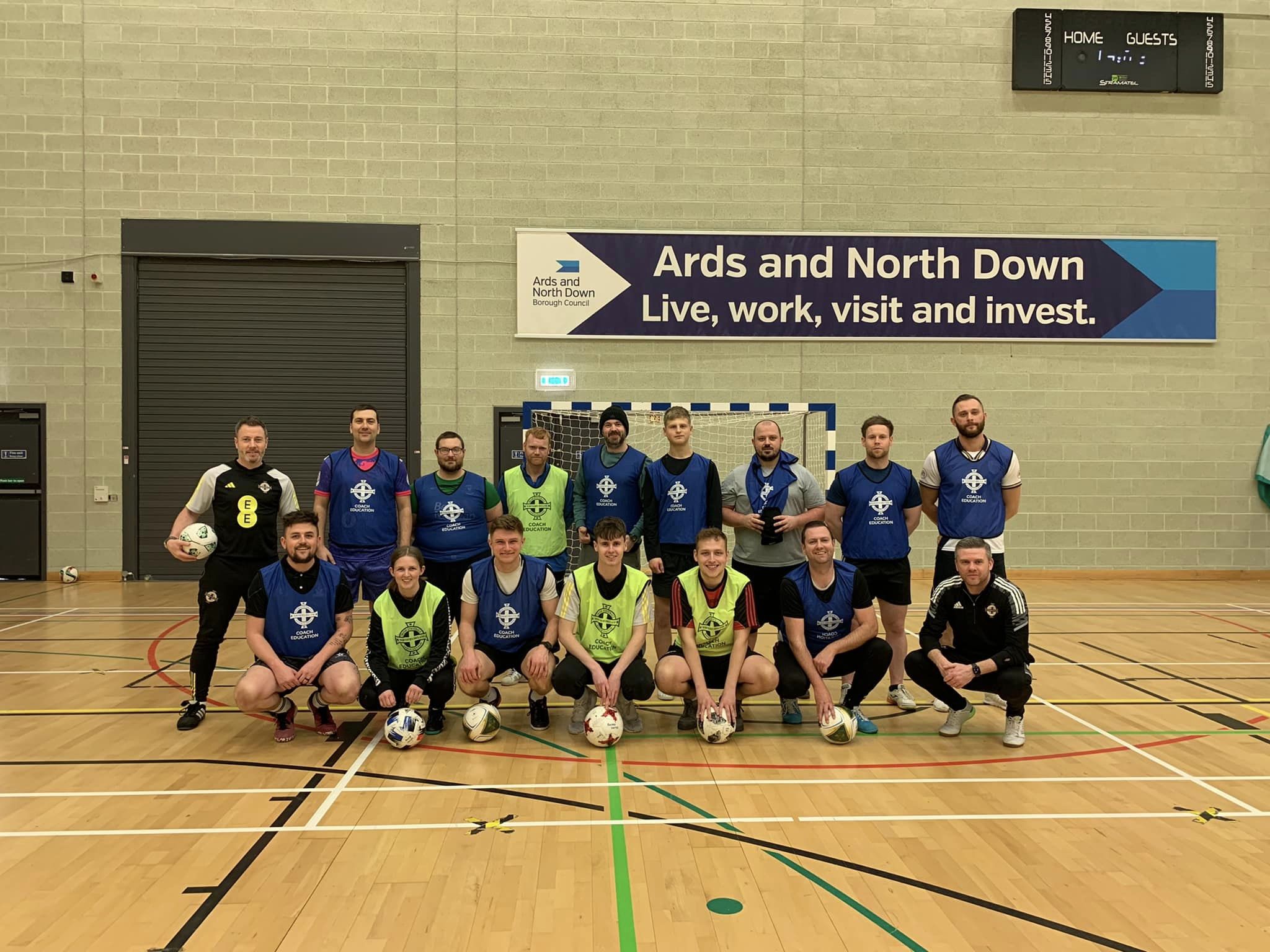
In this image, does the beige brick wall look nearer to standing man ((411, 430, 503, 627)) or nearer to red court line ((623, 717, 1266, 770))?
standing man ((411, 430, 503, 627))

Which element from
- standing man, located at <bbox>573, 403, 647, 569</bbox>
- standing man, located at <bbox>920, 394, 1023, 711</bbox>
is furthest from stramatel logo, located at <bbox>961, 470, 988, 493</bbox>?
standing man, located at <bbox>573, 403, 647, 569</bbox>

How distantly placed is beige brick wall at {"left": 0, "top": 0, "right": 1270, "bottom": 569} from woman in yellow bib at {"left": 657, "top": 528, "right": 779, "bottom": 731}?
730 centimetres

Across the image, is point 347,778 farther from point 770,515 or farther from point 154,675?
point 154,675

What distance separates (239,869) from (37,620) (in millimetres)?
7538

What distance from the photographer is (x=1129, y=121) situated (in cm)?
1295

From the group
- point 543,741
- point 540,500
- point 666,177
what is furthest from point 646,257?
point 543,741

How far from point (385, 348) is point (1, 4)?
6.40 m

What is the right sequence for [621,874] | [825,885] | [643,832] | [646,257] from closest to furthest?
[825,885] < [621,874] < [643,832] < [646,257]

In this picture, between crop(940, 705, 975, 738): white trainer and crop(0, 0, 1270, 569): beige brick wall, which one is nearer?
crop(940, 705, 975, 738): white trainer

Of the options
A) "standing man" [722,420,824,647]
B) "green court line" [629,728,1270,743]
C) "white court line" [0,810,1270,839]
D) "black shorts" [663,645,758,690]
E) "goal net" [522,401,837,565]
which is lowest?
"green court line" [629,728,1270,743]

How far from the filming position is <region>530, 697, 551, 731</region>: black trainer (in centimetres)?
575

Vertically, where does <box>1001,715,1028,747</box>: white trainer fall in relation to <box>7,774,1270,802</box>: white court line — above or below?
above

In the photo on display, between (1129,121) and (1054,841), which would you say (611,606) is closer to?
(1054,841)

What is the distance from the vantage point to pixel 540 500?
6996mm
